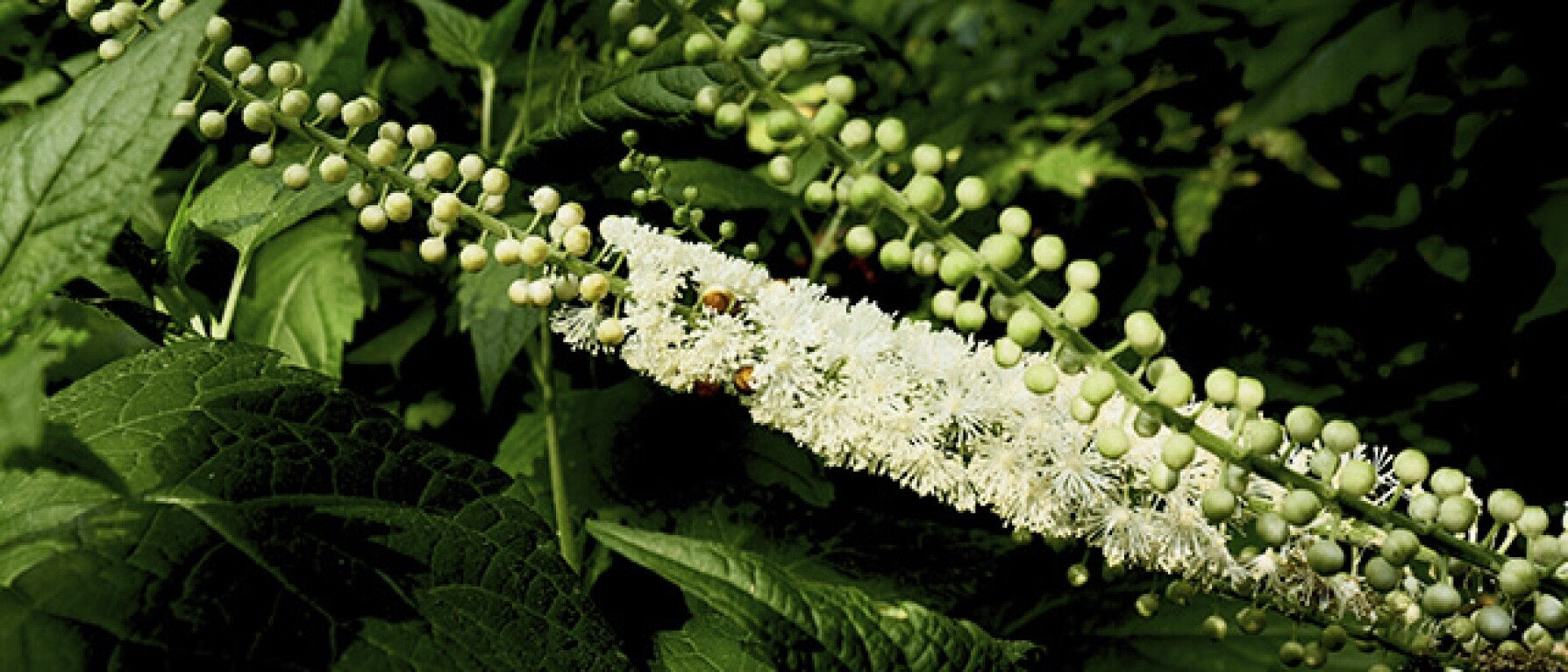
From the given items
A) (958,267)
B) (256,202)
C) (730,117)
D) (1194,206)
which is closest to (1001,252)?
(958,267)

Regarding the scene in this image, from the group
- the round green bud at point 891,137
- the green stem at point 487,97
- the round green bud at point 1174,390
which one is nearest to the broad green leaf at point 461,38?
the green stem at point 487,97

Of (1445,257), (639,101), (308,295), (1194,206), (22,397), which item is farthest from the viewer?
(1194,206)

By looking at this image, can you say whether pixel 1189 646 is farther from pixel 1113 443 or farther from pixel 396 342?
pixel 396 342

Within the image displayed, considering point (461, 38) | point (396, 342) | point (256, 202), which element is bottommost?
point (396, 342)

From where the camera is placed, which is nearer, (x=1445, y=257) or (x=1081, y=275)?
(x=1081, y=275)

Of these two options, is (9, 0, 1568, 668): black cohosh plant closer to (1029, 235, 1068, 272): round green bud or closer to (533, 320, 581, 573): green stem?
(1029, 235, 1068, 272): round green bud
